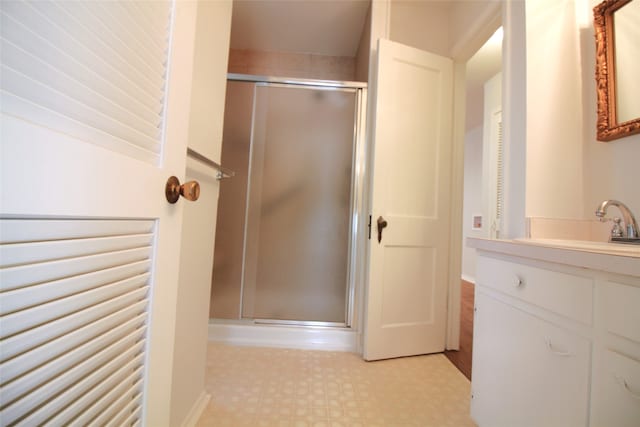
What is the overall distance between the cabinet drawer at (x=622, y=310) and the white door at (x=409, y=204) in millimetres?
1052

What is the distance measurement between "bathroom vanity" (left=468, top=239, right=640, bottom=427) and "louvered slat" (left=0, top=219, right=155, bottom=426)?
3.25 ft

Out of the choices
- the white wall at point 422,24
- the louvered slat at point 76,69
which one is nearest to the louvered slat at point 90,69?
the louvered slat at point 76,69

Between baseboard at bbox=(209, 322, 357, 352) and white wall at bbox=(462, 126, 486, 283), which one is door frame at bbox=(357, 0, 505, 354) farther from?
white wall at bbox=(462, 126, 486, 283)

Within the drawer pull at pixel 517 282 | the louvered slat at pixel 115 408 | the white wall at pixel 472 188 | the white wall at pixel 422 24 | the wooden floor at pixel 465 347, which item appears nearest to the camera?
the louvered slat at pixel 115 408

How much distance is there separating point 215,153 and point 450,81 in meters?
1.68

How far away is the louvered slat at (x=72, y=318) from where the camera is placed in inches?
11.2

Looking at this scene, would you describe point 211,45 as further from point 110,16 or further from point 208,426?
point 208,426

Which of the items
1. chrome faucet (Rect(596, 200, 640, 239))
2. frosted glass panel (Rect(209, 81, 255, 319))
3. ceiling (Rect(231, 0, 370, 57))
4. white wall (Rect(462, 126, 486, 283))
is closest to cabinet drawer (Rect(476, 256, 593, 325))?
chrome faucet (Rect(596, 200, 640, 239))

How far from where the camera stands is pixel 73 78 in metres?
0.35

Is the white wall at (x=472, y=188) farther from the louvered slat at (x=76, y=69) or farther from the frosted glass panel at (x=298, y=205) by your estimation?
the louvered slat at (x=76, y=69)

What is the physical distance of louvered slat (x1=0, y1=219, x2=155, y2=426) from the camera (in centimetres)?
28

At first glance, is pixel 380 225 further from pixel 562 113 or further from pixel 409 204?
pixel 562 113

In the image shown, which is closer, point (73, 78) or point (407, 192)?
point (73, 78)

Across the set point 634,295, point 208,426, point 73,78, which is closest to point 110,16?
point 73,78
